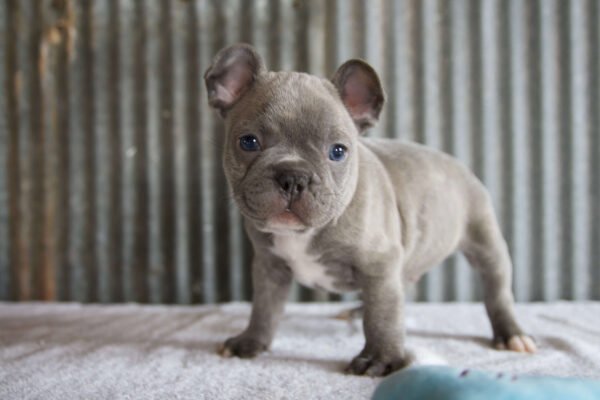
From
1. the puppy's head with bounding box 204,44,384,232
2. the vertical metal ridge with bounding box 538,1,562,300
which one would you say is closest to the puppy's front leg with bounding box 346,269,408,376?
the puppy's head with bounding box 204,44,384,232

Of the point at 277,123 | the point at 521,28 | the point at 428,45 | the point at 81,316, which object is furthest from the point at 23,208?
the point at 521,28

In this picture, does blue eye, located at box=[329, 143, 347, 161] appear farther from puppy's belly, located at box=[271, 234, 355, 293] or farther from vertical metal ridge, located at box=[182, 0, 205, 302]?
vertical metal ridge, located at box=[182, 0, 205, 302]

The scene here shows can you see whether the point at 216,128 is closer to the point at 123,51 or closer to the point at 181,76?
the point at 181,76

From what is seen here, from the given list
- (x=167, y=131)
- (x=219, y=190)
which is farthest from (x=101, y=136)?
(x=219, y=190)

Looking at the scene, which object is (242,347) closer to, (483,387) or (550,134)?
(483,387)

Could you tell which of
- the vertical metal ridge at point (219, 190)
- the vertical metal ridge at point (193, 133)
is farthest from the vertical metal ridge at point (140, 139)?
the vertical metal ridge at point (219, 190)

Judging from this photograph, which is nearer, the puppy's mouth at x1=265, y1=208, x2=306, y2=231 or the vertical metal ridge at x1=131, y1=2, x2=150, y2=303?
the puppy's mouth at x1=265, y1=208, x2=306, y2=231
